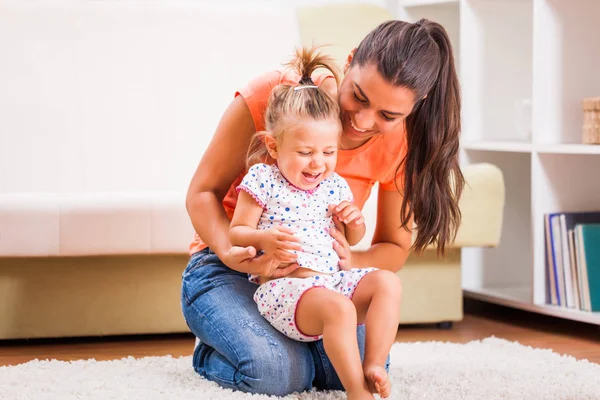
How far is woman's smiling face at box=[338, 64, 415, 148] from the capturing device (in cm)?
153

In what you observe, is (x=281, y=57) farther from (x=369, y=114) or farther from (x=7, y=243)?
(x=369, y=114)

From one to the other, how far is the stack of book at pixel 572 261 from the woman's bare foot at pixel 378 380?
1137 millimetres

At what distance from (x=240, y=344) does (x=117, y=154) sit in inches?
43.9

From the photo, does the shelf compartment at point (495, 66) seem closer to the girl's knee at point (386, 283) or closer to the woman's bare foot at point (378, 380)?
the girl's knee at point (386, 283)

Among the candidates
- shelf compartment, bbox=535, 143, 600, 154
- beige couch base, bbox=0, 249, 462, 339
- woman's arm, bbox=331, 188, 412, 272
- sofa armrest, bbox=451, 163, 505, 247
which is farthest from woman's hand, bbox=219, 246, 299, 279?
shelf compartment, bbox=535, 143, 600, 154

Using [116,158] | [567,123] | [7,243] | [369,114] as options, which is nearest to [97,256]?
[7,243]

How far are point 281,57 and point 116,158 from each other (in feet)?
1.98

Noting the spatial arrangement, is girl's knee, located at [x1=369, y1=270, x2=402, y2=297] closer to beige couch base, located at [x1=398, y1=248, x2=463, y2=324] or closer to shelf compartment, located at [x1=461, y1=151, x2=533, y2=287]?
beige couch base, located at [x1=398, y1=248, x2=463, y2=324]

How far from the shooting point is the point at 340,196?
65.4 inches

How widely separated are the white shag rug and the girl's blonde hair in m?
0.45

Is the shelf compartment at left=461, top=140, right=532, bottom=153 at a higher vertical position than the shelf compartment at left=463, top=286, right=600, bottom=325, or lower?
higher

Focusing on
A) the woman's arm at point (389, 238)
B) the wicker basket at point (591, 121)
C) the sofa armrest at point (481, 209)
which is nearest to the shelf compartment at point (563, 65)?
the wicker basket at point (591, 121)

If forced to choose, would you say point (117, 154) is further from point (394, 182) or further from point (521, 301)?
point (521, 301)

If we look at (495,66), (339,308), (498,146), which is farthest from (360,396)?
(495,66)
